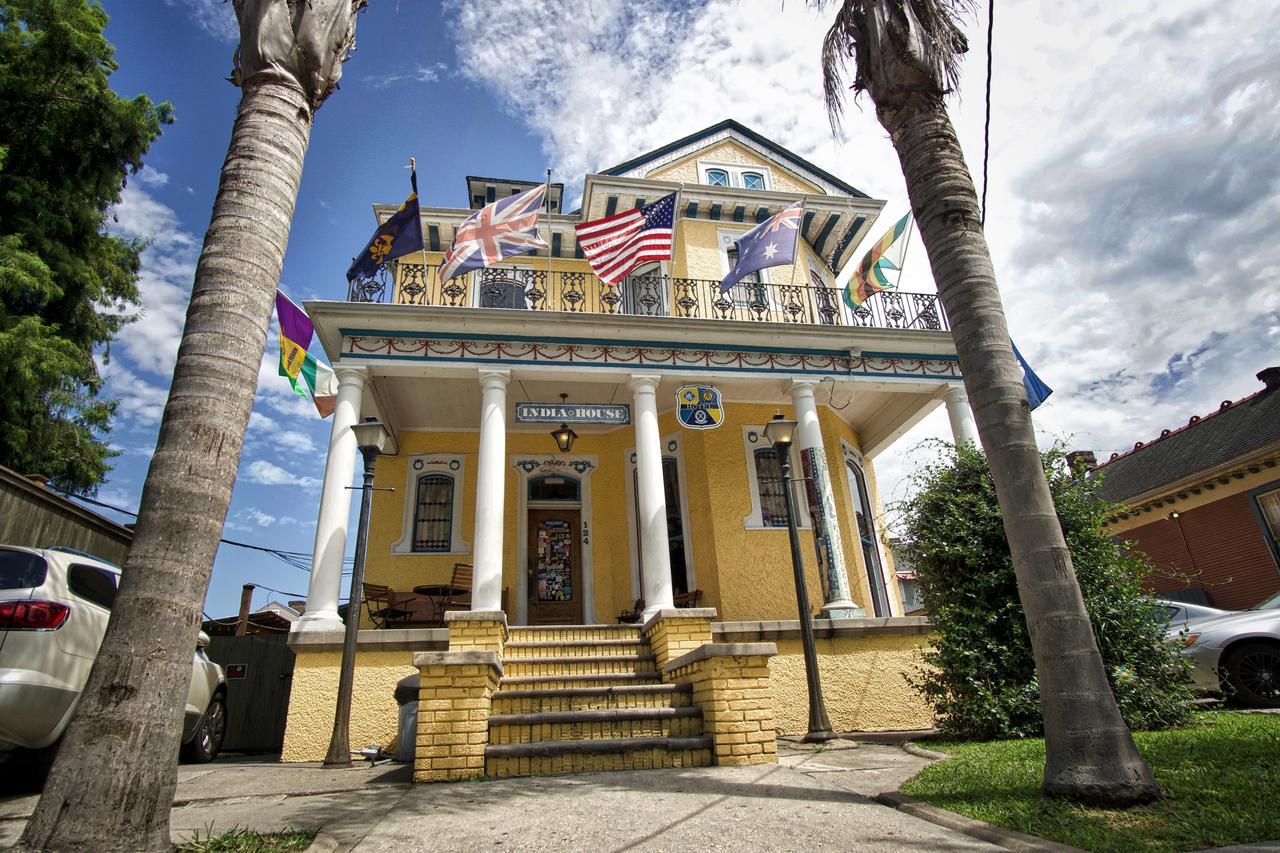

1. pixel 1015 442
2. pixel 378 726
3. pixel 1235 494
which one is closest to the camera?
pixel 1015 442

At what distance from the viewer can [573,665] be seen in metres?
7.62

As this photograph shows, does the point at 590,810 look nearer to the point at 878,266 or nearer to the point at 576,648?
the point at 576,648

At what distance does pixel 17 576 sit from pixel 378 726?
4033 millimetres

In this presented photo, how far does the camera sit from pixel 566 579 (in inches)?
487

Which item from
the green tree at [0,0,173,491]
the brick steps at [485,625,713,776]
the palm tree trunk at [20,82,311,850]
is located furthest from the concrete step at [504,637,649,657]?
the green tree at [0,0,173,491]

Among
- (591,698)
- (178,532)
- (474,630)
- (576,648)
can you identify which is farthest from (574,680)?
(178,532)

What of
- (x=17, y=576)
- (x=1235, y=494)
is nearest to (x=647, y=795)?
(x=17, y=576)

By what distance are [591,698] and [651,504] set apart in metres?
3.45

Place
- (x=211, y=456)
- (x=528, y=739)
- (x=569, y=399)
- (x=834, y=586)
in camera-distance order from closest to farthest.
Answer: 1. (x=211, y=456)
2. (x=528, y=739)
3. (x=834, y=586)
4. (x=569, y=399)

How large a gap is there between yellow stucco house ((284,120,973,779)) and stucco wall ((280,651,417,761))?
0.02m

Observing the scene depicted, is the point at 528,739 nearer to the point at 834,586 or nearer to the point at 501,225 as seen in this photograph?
the point at 834,586

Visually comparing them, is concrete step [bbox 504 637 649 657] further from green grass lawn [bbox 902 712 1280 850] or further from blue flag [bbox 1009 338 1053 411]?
blue flag [bbox 1009 338 1053 411]

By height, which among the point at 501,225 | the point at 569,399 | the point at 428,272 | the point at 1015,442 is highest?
the point at 428,272

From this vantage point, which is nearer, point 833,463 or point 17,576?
point 17,576
